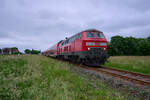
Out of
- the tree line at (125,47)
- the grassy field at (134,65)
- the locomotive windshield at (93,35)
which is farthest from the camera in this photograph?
the tree line at (125,47)

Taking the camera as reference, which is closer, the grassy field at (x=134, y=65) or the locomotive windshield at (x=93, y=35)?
the grassy field at (x=134, y=65)

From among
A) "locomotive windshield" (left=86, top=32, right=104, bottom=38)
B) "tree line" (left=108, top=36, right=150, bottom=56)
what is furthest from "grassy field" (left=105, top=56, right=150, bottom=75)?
"tree line" (left=108, top=36, right=150, bottom=56)

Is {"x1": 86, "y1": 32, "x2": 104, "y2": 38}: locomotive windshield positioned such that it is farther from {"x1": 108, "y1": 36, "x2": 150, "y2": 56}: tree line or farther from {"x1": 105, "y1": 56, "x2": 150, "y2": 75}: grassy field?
{"x1": 108, "y1": 36, "x2": 150, "y2": 56}: tree line

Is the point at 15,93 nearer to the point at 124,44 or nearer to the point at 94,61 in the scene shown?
the point at 94,61

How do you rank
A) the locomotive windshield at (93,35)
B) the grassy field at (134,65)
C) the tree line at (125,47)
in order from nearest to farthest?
the grassy field at (134,65) → the locomotive windshield at (93,35) → the tree line at (125,47)

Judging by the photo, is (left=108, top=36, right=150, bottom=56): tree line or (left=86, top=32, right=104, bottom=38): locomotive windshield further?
(left=108, top=36, right=150, bottom=56): tree line

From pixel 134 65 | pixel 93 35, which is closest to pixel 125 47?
pixel 134 65

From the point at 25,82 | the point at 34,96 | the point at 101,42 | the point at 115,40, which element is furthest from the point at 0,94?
the point at 115,40

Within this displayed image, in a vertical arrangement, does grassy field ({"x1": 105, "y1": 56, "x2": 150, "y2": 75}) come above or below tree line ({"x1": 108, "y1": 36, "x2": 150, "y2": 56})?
below

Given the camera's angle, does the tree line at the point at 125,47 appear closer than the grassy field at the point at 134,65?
No

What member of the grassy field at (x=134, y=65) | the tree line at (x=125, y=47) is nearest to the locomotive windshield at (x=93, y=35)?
the grassy field at (x=134, y=65)

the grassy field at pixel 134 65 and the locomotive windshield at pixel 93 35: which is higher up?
the locomotive windshield at pixel 93 35

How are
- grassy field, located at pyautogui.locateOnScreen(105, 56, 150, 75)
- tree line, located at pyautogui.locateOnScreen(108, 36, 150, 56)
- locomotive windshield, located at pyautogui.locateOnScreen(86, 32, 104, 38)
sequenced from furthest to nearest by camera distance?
tree line, located at pyautogui.locateOnScreen(108, 36, 150, 56) → locomotive windshield, located at pyautogui.locateOnScreen(86, 32, 104, 38) → grassy field, located at pyautogui.locateOnScreen(105, 56, 150, 75)

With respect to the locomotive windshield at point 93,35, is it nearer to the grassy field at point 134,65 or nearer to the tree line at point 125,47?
the grassy field at point 134,65
